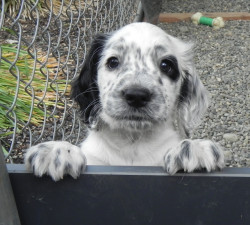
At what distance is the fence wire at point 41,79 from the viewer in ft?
8.72

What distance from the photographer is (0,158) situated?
4.72ft

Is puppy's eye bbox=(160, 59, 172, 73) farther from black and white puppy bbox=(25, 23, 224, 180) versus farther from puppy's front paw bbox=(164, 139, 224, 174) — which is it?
puppy's front paw bbox=(164, 139, 224, 174)

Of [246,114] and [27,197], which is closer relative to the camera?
[27,197]

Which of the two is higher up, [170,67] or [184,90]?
[170,67]

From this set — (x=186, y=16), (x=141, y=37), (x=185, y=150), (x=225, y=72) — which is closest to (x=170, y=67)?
(x=141, y=37)

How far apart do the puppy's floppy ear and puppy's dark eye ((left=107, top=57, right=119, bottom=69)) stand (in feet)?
1.31

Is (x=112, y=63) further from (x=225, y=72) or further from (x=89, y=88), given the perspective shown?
(x=225, y=72)

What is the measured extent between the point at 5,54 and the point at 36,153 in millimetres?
2367

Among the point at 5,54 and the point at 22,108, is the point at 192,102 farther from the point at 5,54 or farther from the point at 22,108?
the point at 5,54

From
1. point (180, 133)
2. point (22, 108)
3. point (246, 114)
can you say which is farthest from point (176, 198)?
point (246, 114)

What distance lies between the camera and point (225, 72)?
4.54 meters

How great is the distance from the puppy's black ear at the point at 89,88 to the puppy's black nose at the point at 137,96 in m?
0.40

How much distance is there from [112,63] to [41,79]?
5.19ft

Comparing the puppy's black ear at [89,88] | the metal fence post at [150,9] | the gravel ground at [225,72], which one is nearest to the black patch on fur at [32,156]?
the puppy's black ear at [89,88]
